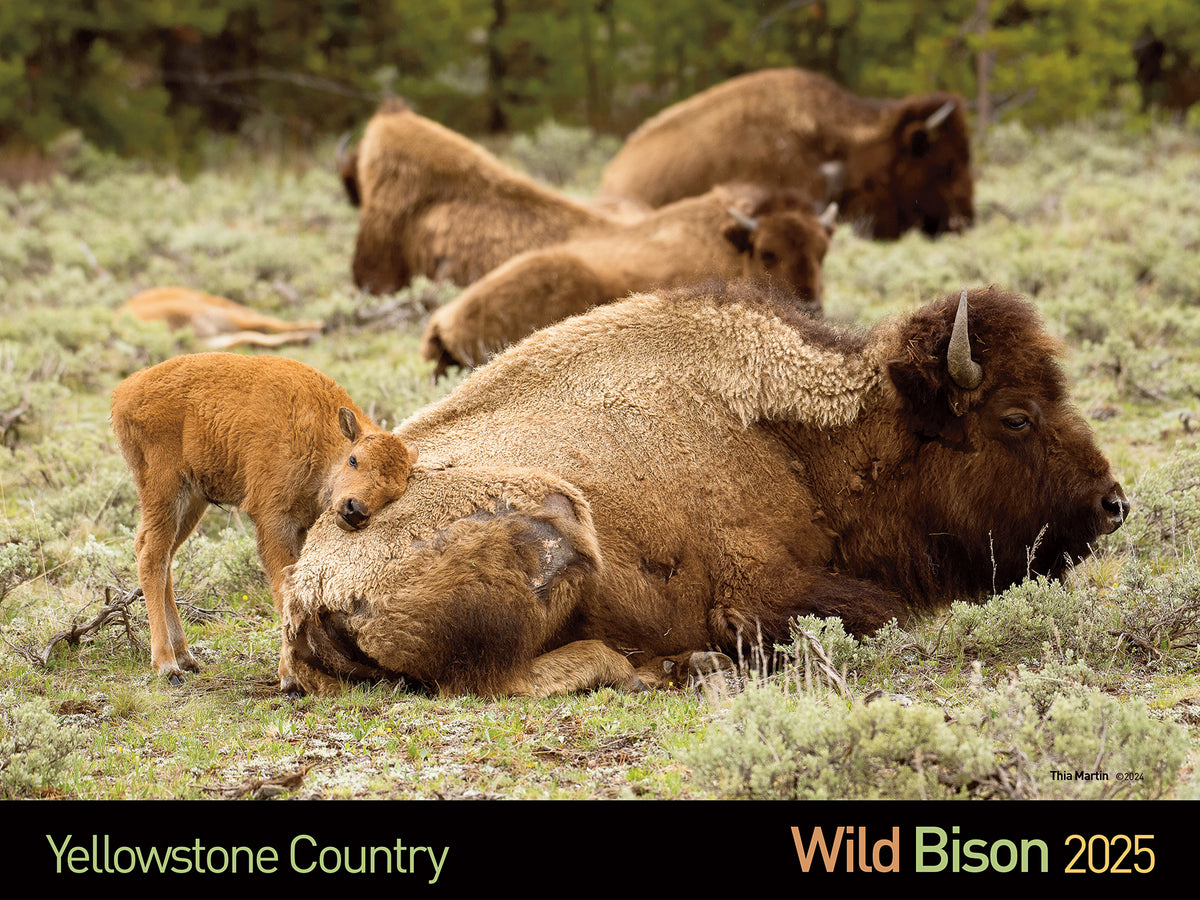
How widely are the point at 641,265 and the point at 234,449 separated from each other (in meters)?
5.36

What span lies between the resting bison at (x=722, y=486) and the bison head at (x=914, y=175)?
9451 millimetres

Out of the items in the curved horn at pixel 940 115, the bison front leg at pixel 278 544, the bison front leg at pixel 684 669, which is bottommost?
the bison front leg at pixel 684 669

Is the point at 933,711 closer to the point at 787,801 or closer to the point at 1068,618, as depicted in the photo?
the point at 787,801

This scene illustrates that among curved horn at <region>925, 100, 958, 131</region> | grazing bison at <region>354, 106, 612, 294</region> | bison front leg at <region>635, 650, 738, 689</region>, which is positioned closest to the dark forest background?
curved horn at <region>925, 100, 958, 131</region>

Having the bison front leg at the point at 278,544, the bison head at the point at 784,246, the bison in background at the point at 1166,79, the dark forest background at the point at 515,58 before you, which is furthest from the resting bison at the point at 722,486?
the bison in background at the point at 1166,79

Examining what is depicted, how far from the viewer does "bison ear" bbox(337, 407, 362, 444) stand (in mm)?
4914

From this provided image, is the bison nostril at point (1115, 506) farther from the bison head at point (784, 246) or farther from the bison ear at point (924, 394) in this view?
the bison head at point (784, 246)

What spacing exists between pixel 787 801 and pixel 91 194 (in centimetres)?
1639

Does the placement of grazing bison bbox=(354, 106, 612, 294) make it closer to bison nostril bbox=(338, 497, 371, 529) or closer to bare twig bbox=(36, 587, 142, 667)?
bare twig bbox=(36, 587, 142, 667)

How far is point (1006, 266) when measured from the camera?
A: 452 inches

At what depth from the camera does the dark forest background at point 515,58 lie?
60.0 ft

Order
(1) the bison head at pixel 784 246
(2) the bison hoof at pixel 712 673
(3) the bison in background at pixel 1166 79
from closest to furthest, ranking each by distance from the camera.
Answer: (2) the bison hoof at pixel 712 673
(1) the bison head at pixel 784 246
(3) the bison in background at pixel 1166 79

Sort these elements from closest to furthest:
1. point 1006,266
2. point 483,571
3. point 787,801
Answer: point 787,801 < point 483,571 < point 1006,266

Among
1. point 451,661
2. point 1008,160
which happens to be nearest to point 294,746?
point 451,661
